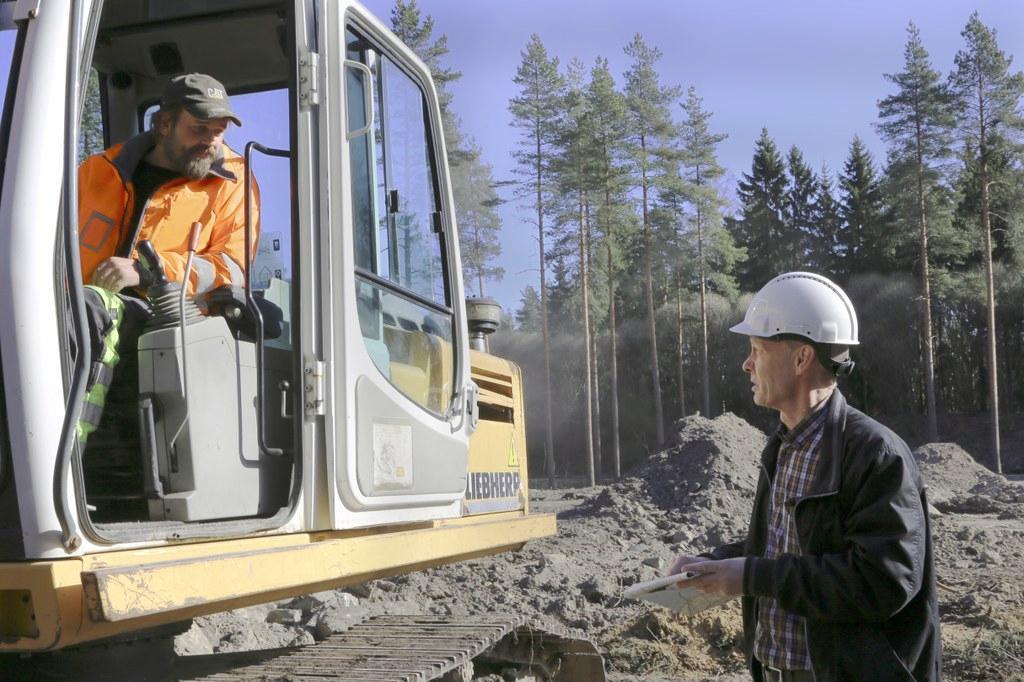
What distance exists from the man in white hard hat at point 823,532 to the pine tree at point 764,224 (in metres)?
40.4

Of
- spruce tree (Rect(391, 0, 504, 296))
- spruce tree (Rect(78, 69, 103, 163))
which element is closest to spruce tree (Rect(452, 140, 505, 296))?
spruce tree (Rect(391, 0, 504, 296))

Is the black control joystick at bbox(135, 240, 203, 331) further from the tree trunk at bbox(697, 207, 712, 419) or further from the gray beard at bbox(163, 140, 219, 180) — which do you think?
the tree trunk at bbox(697, 207, 712, 419)

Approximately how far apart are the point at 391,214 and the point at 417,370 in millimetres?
623

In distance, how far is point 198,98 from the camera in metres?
3.64

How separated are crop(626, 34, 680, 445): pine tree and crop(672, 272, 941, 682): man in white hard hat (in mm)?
30870

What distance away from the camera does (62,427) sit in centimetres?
253

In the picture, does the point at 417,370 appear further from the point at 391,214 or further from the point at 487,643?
the point at 487,643

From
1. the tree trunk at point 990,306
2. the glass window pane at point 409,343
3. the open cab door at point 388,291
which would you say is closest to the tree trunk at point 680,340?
the tree trunk at point 990,306

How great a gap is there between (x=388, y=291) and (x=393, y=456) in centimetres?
64

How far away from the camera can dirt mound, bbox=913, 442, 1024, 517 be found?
1636 cm

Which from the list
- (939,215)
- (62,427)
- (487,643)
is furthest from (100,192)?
(939,215)

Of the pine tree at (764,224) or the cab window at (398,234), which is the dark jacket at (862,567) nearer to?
the cab window at (398,234)

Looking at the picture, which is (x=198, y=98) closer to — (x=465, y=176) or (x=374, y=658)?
(x=374, y=658)

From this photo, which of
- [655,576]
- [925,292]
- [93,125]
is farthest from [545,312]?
[93,125]
